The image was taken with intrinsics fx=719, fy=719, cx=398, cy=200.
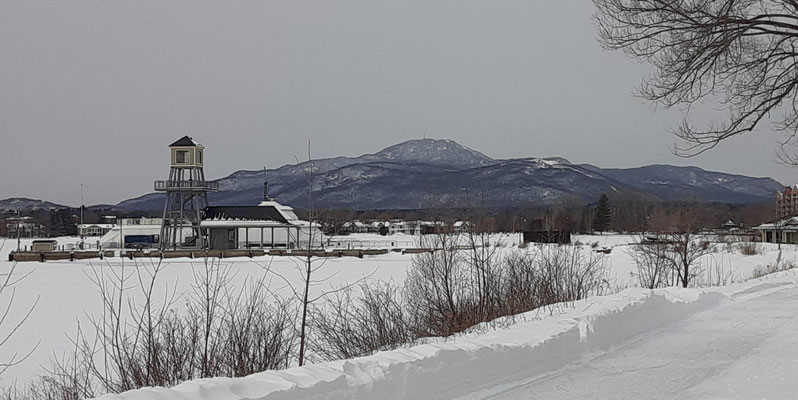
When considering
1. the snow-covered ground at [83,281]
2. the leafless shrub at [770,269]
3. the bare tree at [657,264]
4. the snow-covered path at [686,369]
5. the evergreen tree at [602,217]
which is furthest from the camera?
the evergreen tree at [602,217]

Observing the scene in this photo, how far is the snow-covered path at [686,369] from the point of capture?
7.29 meters

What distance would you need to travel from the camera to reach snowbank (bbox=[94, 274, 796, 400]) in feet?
17.4

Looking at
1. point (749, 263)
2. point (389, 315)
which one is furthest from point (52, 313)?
point (749, 263)

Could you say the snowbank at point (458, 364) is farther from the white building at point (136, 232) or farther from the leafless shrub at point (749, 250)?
Answer: the white building at point (136, 232)

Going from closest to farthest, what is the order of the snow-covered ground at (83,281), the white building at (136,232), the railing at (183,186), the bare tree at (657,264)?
1. the snow-covered ground at (83,281)
2. the bare tree at (657,264)
3. the railing at (183,186)
4. the white building at (136,232)

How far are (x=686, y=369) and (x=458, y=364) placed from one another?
9.86 feet

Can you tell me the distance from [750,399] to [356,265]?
143ft

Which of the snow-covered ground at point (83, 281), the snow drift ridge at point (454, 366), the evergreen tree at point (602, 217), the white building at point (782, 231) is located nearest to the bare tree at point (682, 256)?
the snow-covered ground at point (83, 281)

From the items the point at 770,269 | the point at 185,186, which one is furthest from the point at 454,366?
the point at 185,186

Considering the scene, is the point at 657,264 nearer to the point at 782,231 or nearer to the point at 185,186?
the point at 185,186

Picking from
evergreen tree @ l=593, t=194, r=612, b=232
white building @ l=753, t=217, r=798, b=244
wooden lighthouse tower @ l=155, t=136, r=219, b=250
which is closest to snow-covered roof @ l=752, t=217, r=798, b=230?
white building @ l=753, t=217, r=798, b=244

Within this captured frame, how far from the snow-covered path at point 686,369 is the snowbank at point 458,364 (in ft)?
0.60

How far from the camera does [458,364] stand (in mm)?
7277

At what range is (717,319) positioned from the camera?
12.9 meters
